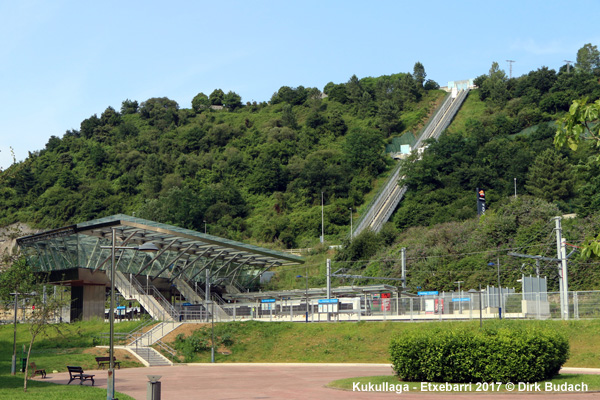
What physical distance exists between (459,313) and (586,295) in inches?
352

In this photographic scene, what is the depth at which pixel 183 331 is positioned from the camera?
52188 mm

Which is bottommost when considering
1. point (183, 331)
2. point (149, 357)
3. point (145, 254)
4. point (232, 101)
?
point (149, 357)

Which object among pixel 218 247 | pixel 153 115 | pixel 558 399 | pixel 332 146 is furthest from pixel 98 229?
pixel 153 115

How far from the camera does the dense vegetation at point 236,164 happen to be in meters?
120

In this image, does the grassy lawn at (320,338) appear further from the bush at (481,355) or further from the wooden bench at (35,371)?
the bush at (481,355)

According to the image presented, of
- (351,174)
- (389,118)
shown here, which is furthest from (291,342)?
(389,118)

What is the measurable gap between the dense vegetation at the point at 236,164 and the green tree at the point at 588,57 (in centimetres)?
3363

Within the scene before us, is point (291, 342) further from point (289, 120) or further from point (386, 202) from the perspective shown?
point (289, 120)

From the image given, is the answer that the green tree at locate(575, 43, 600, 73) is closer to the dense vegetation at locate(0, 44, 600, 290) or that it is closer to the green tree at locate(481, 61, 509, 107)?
the dense vegetation at locate(0, 44, 600, 290)

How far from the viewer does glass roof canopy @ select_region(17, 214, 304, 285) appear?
63.2 meters

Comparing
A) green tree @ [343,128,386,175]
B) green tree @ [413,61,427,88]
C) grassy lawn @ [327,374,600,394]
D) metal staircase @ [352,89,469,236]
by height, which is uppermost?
green tree @ [413,61,427,88]

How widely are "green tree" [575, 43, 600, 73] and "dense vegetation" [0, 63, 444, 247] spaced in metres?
33.6

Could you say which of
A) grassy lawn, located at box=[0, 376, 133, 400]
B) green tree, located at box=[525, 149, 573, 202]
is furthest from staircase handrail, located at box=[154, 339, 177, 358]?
green tree, located at box=[525, 149, 573, 202]

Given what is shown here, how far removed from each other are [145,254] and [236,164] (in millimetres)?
67427
